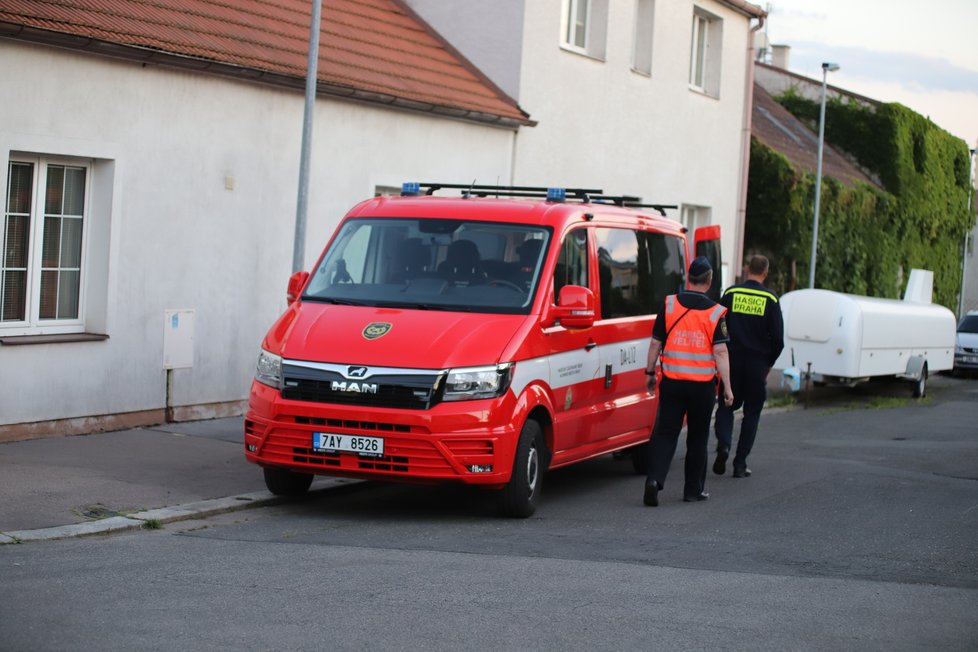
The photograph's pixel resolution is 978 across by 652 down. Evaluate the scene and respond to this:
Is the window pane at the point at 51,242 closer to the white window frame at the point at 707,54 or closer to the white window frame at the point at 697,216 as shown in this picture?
the white window frame at the point at 697,216

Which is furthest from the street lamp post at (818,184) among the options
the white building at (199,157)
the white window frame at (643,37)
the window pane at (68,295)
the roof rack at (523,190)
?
the window pane at (68,295)

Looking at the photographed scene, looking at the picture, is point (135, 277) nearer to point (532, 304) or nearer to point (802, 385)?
point (532, 304)

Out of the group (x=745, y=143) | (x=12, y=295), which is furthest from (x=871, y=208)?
(x=12, y=295)

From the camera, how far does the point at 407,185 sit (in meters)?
11.4

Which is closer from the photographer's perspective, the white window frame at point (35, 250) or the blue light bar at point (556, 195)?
the blue light bar at point (556, 195)

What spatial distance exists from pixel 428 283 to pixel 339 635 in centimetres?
437

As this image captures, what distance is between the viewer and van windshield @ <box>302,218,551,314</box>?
9906 millimetres

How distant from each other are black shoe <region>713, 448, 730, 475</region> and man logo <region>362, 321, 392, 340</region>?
431 centimetres

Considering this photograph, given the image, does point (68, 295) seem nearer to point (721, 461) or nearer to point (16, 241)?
point (16, 241)

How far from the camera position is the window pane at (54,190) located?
12.5 m

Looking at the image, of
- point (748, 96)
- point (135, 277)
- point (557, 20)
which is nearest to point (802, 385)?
point (748, 96)

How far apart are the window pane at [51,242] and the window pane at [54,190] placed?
0.09 m

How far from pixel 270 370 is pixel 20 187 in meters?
3.99

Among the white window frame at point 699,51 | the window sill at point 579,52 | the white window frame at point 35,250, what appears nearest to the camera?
the white window frame at point 35,250
